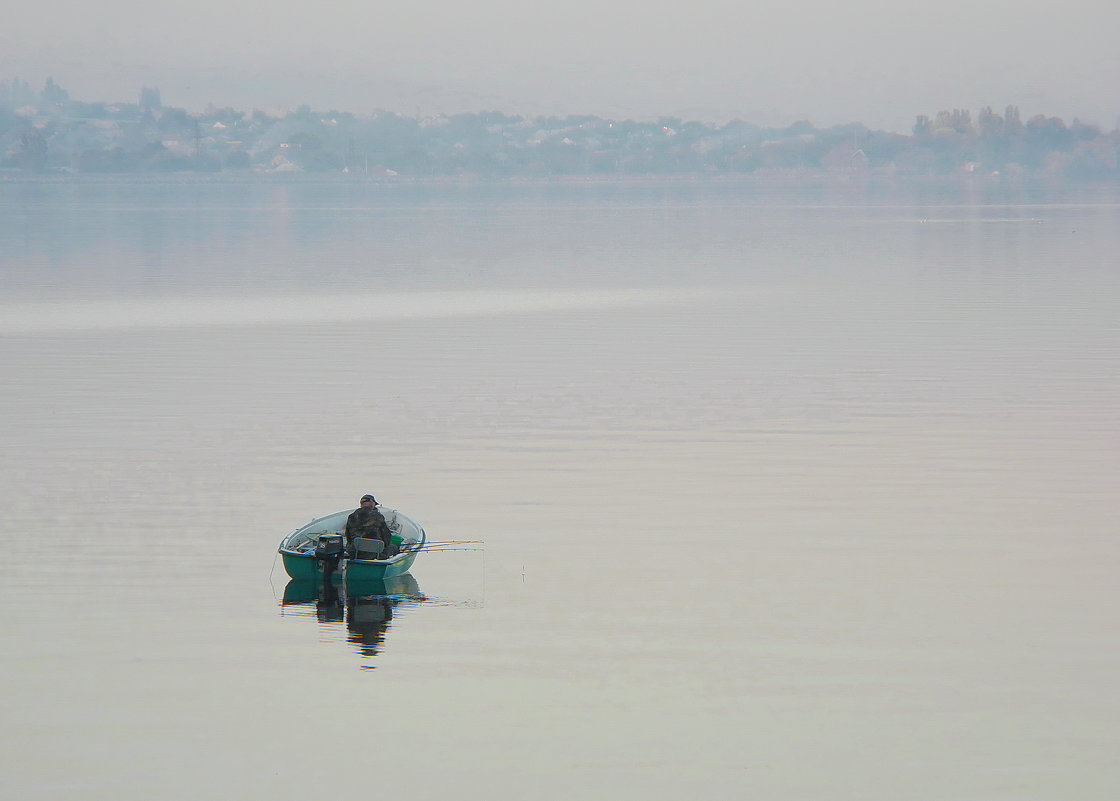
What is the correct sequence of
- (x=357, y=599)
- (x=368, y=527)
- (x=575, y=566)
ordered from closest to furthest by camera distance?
(x=357, y=599), (x=368, y=527), (x=575, y=566)

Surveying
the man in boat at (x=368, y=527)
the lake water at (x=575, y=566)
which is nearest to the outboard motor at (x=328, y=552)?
the man in boat at (x=368, y=527)

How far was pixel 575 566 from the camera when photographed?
26359 millimetres

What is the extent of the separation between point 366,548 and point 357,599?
0.78m

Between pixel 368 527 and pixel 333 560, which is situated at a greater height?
pixel 368 527

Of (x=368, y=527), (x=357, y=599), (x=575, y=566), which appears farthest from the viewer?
(x=575, y=566)

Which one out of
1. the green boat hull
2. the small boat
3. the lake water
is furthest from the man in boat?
the lake water

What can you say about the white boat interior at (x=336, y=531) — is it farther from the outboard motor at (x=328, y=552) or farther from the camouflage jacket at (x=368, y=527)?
the camouflage jacket at (x=368, y=527)

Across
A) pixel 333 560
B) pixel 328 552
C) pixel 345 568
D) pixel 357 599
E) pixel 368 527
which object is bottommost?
pixel 357 599

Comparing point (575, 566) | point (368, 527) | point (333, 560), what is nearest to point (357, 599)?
point (333, 560)

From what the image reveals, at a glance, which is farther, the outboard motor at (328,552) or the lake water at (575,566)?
the outboard motor at (328,552)

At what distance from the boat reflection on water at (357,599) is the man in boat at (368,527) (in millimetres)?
555

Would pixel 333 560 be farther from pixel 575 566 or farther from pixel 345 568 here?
pixel 575 566

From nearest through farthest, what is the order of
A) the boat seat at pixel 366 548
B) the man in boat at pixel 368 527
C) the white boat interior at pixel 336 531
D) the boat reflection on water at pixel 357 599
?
1. the boat reflection on water at pixel 357 599
2. the boat seat at pixel 366 548
3. the man in boat at pixel 368 527
4. the white boat interior at pixel 336 531

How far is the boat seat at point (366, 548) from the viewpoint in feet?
82.0
